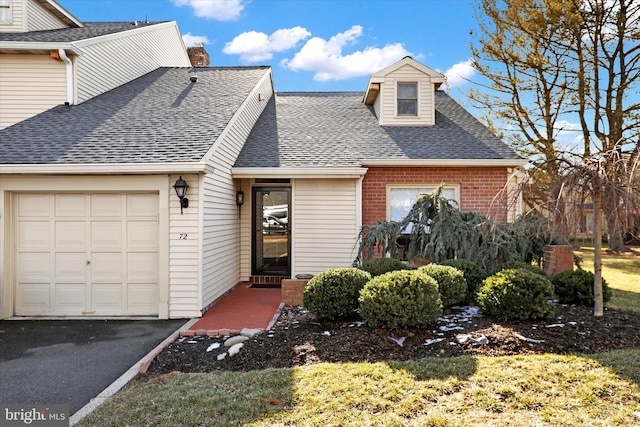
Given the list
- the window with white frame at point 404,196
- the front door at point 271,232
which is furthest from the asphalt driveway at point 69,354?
the window with white frame at point 404,196

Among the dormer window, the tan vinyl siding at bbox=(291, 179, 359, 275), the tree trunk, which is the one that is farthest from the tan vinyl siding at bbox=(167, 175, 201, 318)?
the dormer window

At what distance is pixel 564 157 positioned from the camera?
511 cm

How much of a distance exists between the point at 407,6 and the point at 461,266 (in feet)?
34.4

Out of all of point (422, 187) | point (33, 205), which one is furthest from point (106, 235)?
point (422, 187)

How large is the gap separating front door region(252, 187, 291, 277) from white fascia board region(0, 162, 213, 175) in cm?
336

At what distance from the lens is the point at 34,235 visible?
23.0 ft

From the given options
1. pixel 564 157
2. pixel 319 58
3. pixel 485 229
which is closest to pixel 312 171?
pixel 485 229

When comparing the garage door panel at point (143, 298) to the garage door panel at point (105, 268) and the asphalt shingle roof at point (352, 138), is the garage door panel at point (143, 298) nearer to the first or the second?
the garage door panel at point (105, 268)

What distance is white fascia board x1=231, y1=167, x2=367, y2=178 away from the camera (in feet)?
28.5

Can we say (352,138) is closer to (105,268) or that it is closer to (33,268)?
(105,268)

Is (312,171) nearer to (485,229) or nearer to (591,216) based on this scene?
(485,229)

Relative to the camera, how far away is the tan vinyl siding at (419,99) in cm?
1102

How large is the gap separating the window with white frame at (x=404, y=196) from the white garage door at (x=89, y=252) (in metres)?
5.66

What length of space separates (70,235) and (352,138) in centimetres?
695
